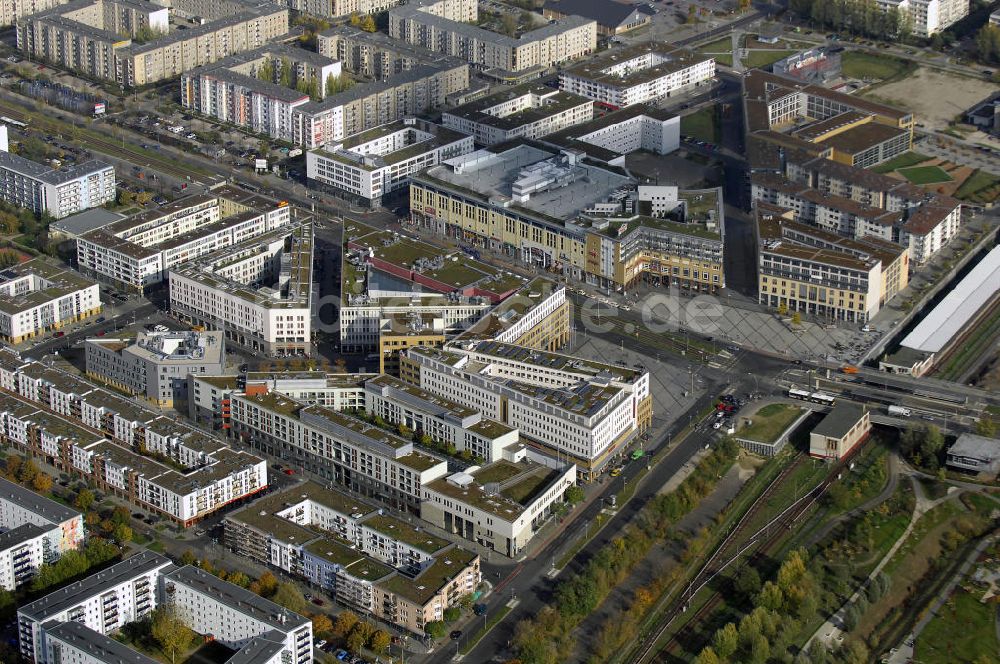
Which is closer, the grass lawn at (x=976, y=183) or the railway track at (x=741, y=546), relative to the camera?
the railway track at (x=741, y=546)

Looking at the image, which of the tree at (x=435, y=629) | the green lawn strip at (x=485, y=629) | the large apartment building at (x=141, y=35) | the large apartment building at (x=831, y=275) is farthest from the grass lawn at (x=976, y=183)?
the tree at (x=435, y=629)

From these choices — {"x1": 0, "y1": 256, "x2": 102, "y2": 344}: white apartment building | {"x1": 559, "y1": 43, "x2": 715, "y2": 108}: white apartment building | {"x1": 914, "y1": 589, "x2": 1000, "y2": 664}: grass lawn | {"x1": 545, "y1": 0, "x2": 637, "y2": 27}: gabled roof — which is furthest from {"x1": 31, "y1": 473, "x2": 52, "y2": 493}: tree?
{"x1": 545, "y1": 0, "x2": 637, "y2": 27}: gabled roof

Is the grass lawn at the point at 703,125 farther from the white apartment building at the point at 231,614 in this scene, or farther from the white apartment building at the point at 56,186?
the white apartment building at the point at 231,614

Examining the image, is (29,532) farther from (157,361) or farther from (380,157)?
(380,157)

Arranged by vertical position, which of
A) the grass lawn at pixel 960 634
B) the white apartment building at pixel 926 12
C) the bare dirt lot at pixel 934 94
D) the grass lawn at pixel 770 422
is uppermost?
the white apartment building at pixel 926 12

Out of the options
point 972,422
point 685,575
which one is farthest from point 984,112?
point 685,575
